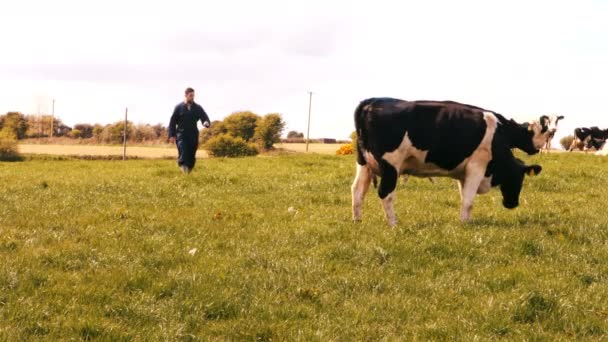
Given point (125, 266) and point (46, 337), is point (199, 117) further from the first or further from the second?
point (46, 337)

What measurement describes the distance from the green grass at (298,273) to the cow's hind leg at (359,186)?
0.37 m

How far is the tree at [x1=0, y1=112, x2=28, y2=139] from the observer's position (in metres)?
100

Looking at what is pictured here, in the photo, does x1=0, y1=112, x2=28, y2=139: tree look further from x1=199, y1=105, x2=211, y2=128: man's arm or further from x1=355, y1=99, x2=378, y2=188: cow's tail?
x1=355, y1=99, x2=378, y2=188: cow's tail

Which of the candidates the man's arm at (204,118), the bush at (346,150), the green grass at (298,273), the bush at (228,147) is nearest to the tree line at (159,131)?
the bush at (228,147)

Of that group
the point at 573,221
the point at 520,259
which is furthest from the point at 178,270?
the point at 573,221

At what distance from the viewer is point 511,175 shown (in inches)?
485

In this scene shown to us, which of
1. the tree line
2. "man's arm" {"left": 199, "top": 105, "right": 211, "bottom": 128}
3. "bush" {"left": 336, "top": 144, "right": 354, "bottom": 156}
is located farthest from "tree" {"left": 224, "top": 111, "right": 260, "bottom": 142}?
"man's arm" {"left": 199, "top": 105, "right": 211, "bottom": 128}

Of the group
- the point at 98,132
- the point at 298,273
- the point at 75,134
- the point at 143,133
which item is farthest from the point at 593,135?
the point at 75,134

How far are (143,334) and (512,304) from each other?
4.06 m

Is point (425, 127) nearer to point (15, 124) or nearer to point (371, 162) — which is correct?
point (371, 162)

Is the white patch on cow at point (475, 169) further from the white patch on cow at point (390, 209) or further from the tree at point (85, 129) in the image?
the tree at point (85, 129)

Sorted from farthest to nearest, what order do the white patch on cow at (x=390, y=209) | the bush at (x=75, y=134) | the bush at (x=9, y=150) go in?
the bush at (x=75, y=134) → the bush at (x=9, y=150) → the white patch on cow at (x=390, y=209)

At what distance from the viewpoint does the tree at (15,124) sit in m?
100

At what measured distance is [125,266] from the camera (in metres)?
7.99
